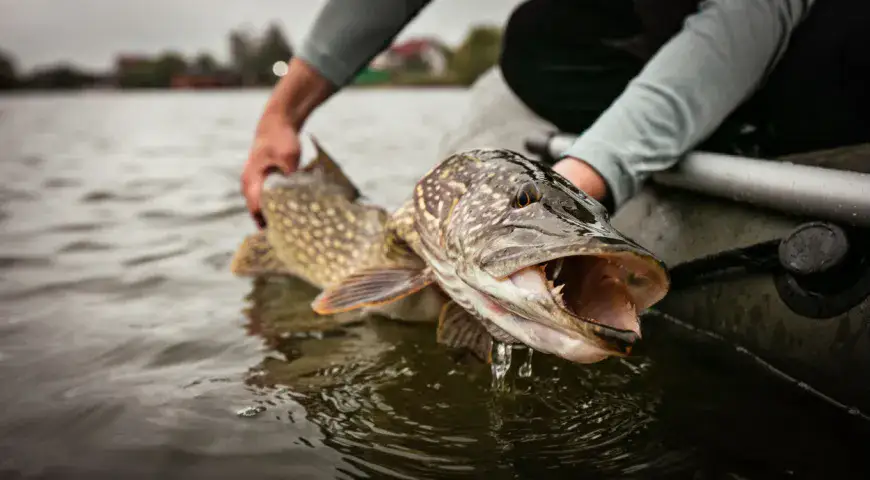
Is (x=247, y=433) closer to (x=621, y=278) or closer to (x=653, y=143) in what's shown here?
(x=621, y=278)

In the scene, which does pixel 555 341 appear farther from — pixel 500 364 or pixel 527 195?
pixel 500 364

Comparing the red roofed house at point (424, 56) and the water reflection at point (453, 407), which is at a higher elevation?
the water reflection at point (453, 407)

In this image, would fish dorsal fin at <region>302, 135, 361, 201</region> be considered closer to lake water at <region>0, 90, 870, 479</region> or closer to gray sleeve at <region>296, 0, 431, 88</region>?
gray sleeve at <region>296, 0, 431, 88</region>

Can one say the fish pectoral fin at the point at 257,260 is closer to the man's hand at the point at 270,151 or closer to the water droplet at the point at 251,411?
the man's hand at the point at 270,151

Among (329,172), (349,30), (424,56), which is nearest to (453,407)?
(329,172)

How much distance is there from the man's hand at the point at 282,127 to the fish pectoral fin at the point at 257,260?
0.20 metres

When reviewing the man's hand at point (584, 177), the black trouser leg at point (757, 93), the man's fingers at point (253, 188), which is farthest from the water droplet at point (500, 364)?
the man's fingers at point (253, 188)

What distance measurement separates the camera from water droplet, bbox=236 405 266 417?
1.93m

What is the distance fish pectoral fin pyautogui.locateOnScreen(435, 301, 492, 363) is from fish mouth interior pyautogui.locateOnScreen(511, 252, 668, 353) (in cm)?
52

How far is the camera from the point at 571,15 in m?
2.81

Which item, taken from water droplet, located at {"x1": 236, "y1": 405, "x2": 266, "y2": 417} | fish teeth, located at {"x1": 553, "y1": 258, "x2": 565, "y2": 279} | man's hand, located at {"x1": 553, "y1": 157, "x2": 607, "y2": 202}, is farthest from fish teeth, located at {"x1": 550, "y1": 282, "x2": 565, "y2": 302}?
water droplet, located at {"x1": 236, "y1": 405, "x2": 266, "y2": 417}

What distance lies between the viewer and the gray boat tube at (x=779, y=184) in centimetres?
177

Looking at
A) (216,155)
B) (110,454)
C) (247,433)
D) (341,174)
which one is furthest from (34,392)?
(216,155)

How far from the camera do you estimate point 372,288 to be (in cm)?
195
